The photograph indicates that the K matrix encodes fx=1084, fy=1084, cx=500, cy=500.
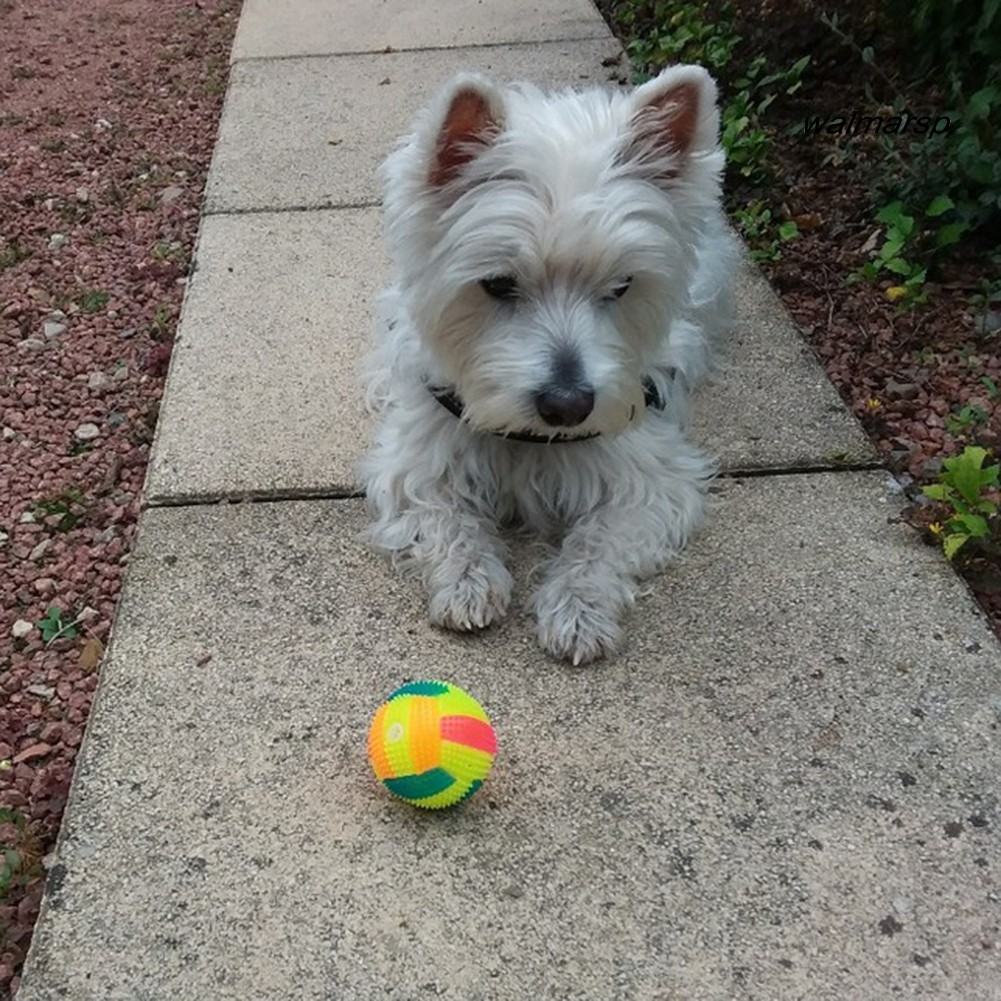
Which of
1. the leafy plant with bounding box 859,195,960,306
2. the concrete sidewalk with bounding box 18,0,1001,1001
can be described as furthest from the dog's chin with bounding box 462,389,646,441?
the leafy plant with bounding box 859,195,960,306

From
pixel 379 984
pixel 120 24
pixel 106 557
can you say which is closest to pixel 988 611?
pixel 379 984

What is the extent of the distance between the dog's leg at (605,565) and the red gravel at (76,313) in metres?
1.37

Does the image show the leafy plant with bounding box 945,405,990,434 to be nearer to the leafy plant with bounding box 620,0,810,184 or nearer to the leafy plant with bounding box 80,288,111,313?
the leafy plant with bounding box 620,0,810,184

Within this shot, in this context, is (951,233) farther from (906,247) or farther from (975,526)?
(975,526)

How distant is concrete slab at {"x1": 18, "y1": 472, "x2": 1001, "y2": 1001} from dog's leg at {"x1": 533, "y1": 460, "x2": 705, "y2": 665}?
0.23 feet

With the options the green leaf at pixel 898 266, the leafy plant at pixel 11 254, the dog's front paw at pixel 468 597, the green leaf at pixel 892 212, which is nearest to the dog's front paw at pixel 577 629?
the dog's front paw at pixel 468 597

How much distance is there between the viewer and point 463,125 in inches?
113

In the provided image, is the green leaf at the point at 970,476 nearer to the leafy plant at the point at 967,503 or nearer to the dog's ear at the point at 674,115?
the leafy plant at the point at 967,503

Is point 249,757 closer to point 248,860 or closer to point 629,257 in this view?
point 248,860

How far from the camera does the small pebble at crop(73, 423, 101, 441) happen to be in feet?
13.6

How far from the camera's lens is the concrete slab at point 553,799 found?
91.0 inches

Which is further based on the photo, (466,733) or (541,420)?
(541,420)

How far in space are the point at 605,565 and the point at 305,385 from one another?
1558mm

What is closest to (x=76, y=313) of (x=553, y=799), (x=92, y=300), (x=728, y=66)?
(x=92, y=300)
